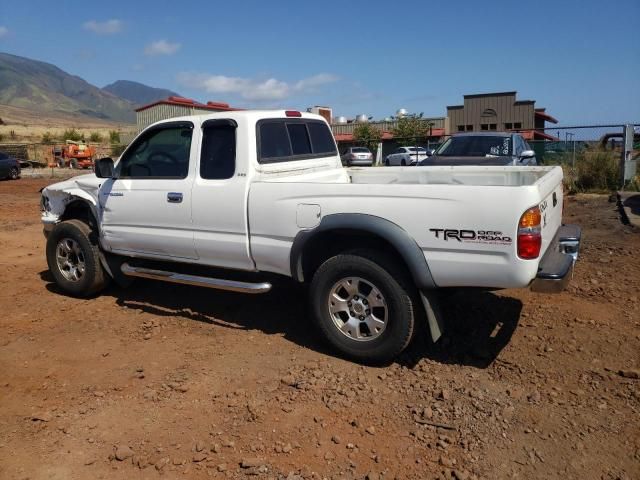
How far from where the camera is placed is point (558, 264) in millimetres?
3982

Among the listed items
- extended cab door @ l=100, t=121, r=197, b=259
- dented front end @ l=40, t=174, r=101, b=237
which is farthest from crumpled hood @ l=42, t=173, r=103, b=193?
extended cab door @ l=100, t=121, r=197, b=259

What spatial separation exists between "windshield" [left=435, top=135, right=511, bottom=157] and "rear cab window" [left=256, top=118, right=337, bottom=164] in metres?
6.77

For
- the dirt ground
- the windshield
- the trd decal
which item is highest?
the windshield

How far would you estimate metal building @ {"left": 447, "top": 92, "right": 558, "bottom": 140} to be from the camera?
4606cm

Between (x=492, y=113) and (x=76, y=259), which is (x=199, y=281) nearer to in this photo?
(x=76, y=259)

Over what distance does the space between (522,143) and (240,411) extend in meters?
11.4

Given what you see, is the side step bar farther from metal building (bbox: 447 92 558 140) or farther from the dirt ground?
metal building (bbox: 447 92 558 140)

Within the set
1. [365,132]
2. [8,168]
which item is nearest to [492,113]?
[365,132]

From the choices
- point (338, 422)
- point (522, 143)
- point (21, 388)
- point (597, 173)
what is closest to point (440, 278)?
point (338, 422)

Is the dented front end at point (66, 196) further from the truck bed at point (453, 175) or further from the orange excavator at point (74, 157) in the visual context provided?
the orange excavator at point (74, 157)

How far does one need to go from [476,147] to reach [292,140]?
784cm

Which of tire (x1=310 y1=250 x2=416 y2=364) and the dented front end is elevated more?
the dented front end

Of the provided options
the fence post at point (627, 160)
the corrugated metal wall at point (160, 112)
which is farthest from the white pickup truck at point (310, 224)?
the corrugated metal wall at point (160, 112)

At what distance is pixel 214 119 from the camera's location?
4.99 metres
